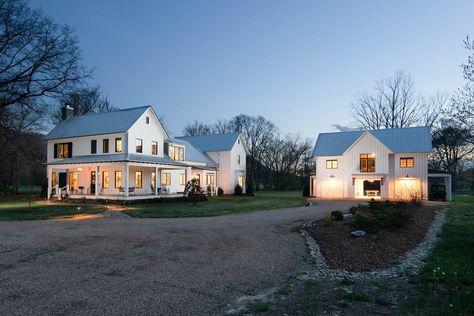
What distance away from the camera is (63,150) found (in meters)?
31.8

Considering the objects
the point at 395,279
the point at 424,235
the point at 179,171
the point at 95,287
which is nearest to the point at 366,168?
the point at 179,171

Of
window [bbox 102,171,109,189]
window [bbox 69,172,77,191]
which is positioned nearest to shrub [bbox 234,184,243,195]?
window [bbox 102,171,109,189]

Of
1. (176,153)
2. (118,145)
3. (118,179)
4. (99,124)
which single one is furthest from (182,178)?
(99,124)

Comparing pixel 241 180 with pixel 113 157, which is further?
pixel 241 180

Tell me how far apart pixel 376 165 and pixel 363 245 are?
25.7 m

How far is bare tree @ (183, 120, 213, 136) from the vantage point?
7569 cm

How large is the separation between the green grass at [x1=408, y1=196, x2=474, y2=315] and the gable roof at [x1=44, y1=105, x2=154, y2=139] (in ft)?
80.0

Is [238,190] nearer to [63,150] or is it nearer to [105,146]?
[105,146]

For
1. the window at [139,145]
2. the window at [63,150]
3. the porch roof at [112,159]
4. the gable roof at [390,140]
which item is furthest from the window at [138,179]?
the gable roof at [390,140]

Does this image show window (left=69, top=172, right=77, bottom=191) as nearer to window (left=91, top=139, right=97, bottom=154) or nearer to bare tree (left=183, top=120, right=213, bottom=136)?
window (left=91, top=139, right=97, bottom=154)

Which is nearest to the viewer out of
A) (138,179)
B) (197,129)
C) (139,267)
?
(139,267)

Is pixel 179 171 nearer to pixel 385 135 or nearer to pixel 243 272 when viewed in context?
pixel 385 135

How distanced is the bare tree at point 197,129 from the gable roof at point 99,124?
139ft

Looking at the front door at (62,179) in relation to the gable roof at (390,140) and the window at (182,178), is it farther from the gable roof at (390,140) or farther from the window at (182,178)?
the gable roof at (390,140)
